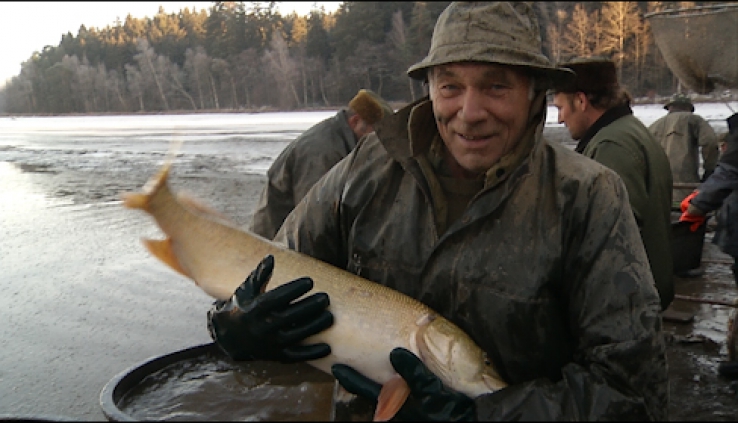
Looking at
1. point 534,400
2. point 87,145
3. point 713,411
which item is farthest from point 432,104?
point 87,145

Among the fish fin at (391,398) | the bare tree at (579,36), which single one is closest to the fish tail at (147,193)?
the fish fin at (391,398)

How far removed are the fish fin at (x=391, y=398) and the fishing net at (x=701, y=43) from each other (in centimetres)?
455

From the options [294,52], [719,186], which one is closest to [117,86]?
[294,52]

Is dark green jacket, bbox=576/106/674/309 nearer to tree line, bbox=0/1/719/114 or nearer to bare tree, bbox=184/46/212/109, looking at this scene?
tree line, bbox=0/1/719/114

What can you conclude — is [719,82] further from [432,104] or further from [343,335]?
[343,335]

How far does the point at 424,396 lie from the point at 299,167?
341cm

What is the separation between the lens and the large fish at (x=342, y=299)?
2322mm

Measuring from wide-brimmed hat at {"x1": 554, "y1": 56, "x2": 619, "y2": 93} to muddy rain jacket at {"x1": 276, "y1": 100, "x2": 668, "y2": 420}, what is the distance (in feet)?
8.35

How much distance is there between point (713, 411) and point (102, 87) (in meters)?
33.7

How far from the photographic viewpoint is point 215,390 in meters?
3.07

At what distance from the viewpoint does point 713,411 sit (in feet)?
13.3

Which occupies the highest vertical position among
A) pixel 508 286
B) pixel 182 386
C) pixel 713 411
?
pixel 508 286

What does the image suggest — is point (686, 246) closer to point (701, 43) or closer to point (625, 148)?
point (701, 43)

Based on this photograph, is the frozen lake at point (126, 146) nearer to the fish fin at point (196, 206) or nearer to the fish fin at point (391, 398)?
the fish fin at point (196, 206)
